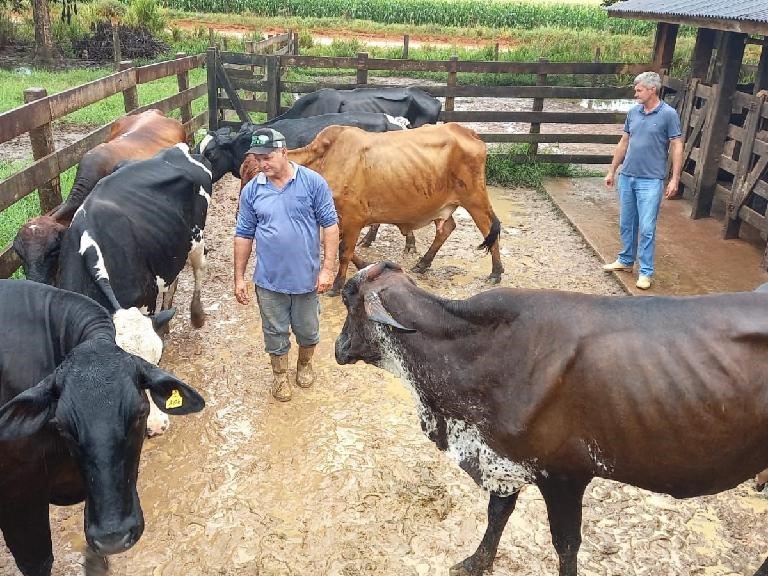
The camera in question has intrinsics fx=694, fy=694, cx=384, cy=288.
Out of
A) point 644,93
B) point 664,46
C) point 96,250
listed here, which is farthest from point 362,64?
point 96,250

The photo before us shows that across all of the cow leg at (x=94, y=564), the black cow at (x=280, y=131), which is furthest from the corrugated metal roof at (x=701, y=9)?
the cow leg at (x=94, y=564)

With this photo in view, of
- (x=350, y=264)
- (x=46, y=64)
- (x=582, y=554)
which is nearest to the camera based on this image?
(x=582, y=554)

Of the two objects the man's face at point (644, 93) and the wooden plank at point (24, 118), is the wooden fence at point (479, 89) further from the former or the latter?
the wooden plank at point (24, 118)

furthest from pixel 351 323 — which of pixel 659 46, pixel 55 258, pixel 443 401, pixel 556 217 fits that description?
pixel 659 46

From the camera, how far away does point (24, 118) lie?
17.3 ft

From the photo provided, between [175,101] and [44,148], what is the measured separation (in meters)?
3.89

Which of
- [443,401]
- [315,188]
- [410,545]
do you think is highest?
[315,188]

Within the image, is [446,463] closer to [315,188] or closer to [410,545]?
[410,545]

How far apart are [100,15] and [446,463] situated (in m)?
25.9

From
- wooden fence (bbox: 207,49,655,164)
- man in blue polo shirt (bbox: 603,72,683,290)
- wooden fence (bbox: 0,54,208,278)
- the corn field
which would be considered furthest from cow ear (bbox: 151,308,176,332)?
the corn field

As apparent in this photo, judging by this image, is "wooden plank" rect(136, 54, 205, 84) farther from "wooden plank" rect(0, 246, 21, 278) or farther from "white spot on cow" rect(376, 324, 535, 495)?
"white spot on cow" rect(376, 324, 535, 495)

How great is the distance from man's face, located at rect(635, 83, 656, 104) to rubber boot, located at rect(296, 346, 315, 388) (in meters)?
3.76

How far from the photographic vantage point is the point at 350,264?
760 centimetres

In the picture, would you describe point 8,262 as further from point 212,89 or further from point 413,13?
point 413,13
